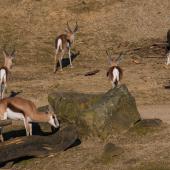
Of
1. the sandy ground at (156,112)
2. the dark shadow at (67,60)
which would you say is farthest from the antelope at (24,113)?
the dark shadow at (67,60)

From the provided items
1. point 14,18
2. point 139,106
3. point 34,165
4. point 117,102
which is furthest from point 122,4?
point 34,165

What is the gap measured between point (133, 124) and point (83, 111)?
55.2 inches

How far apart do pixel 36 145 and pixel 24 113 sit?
1511mm

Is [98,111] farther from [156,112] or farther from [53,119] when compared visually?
[156,112]

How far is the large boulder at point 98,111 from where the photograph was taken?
54.4ft

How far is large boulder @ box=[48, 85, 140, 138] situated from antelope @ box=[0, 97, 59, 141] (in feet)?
2.35

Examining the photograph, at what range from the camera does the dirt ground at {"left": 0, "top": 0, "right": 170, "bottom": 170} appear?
15227mm

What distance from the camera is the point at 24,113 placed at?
54.1 feet

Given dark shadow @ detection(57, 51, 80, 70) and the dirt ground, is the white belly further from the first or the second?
dark shadow @ detection(57, 51, 80, 70)

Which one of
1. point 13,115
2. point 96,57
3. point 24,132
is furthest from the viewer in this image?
point 96,57

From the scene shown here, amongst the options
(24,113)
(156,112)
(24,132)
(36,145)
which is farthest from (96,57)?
(36,145)

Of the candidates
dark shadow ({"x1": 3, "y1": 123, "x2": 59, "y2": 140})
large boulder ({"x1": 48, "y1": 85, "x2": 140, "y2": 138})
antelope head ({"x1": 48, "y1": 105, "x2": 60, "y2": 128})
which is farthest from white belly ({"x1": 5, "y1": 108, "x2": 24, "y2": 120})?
large boulder ({"x1": 48, "y1": 85, "x2": 140, "y2": 138})

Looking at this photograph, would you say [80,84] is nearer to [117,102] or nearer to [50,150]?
[117,102]

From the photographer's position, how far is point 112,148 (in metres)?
15.0
